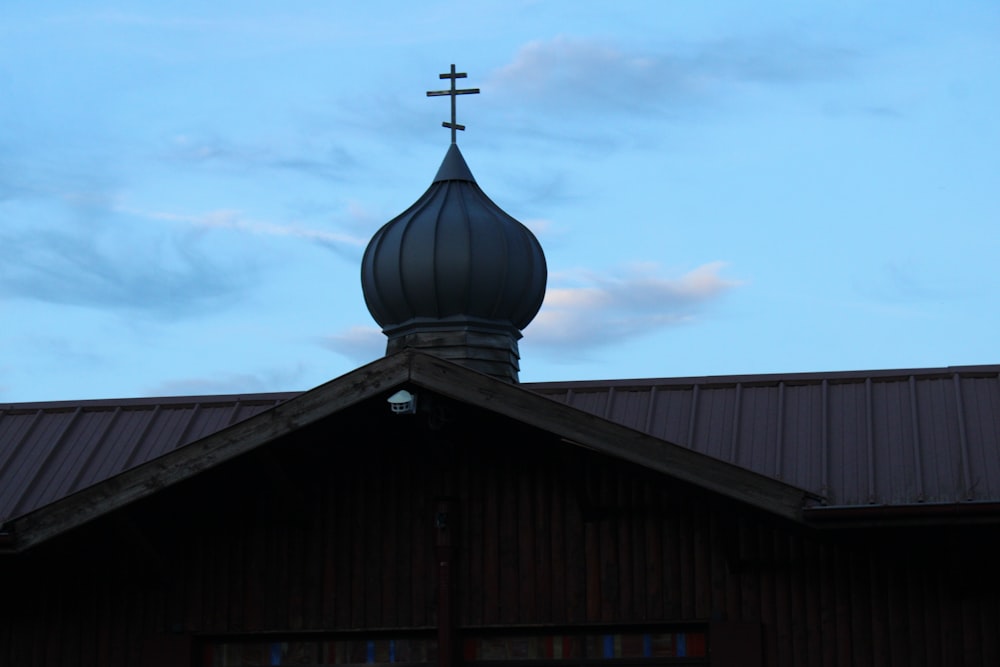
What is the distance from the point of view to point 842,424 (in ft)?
42.8

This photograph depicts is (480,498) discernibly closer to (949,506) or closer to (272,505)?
(272,505)

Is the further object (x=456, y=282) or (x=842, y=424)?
(x=456, y=282)

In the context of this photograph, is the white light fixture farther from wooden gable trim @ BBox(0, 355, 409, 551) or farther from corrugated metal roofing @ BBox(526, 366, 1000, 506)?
corrugated metal roofing @ BBox(526, 366, 1000, 506)

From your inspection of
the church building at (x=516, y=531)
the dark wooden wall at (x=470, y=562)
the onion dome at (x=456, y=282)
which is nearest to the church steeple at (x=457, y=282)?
the onion dome at (x=456, y=282)

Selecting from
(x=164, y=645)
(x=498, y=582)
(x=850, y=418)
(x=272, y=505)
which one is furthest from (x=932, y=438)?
(x=164, y=645)

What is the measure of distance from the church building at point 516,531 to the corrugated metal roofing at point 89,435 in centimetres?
5

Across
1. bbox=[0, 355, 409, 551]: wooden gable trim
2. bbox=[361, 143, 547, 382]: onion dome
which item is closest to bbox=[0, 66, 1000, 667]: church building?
bbox=[0, 355, 409, 551]: wooden gable trim

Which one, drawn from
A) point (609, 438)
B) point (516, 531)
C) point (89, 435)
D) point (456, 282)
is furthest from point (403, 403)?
point (456, 282)

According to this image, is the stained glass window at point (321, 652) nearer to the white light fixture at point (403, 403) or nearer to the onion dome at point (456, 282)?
the white light fixture at point (403, 403)

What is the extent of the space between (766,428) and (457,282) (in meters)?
4.29

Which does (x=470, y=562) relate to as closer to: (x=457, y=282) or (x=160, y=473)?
(x=160, y=473)

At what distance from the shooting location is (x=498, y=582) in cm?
1295

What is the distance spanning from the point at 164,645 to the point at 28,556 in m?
1.35

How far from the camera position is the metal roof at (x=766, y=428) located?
12.3 m
